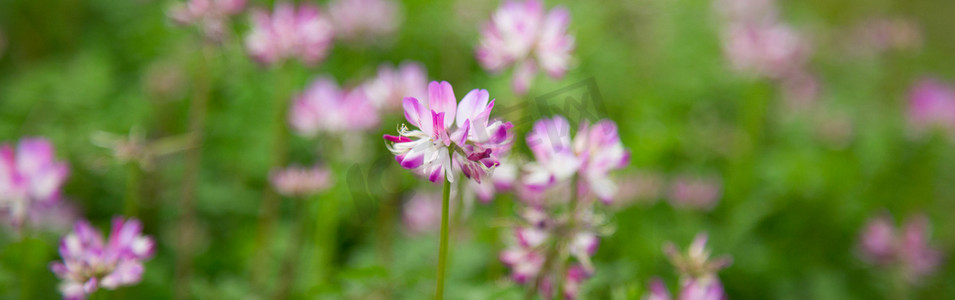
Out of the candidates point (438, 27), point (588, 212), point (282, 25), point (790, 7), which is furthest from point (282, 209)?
point (790, 7)

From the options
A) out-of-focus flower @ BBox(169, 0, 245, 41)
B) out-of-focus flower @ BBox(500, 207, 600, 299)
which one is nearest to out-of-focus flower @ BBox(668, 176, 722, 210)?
out-of-focus flower @ BBox(500, 207, 600, 299)

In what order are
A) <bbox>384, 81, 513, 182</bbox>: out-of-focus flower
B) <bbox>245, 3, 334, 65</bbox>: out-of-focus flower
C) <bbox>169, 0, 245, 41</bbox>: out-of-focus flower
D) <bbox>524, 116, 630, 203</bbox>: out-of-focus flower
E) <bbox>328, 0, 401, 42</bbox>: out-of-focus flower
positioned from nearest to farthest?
<bbox>384, 81, 513, 182</bbox>: out-of-focus flower < <bbox>524, 116, 630, 203</bbox>: out-of-focus flower < <bbox>169, 0, 245, 41</bbox>: out-of-focus flower < <bbox>245, 3, 334, 65</bbox>: out-of-focus flower < <bbox>328, 0, 401, 42</bbox>: out-of-focus flower

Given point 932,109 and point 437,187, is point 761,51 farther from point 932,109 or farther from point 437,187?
point 437,187

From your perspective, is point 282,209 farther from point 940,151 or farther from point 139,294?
point 940,151

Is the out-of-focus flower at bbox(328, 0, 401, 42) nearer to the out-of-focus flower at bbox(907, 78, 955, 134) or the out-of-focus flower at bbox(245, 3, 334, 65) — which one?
the out-of-focus flower at bbox(245, 3, 334, 65)

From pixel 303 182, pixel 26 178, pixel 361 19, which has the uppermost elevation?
pixel 361 19

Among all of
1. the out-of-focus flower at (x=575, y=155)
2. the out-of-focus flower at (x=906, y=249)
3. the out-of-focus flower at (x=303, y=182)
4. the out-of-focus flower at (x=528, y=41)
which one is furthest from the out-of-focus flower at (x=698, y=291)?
the out-of-focus flower at (x=906, y=249)

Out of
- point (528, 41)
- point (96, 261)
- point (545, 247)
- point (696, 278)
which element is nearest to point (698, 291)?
point (696, 278)
